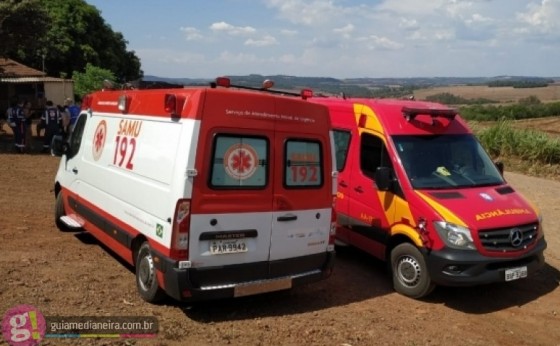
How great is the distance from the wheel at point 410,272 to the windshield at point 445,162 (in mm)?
792

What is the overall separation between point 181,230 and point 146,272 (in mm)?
976

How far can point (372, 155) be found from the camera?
285 inches

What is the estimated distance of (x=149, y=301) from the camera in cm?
555

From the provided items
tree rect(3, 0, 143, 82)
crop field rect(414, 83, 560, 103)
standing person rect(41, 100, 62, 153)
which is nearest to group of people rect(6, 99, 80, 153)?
standing person rect(41, 100, 62, 153)

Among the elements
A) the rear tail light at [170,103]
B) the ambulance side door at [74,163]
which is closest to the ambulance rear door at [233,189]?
the rear tail light at [170,103]

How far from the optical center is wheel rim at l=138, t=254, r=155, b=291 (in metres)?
5.50

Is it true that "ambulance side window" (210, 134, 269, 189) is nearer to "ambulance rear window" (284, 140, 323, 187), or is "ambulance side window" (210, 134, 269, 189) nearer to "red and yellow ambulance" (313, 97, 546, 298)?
"ambulance rear window" (284, 140, 323, 187)

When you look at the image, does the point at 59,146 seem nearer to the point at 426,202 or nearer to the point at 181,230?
the point at 181,230

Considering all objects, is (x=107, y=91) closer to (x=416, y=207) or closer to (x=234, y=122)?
(x=234, y=122)

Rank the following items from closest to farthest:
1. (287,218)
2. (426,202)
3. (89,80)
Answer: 1. (287,218)
2. (426,202)
3. (89,80)

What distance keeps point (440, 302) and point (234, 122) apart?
10.9ft

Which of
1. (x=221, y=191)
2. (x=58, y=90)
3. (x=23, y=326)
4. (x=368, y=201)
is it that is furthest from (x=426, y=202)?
(x=58, y=90)

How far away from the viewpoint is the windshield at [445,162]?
667 cm

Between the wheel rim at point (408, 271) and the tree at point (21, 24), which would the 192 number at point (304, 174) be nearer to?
the wheel rim at point (408, 271)
